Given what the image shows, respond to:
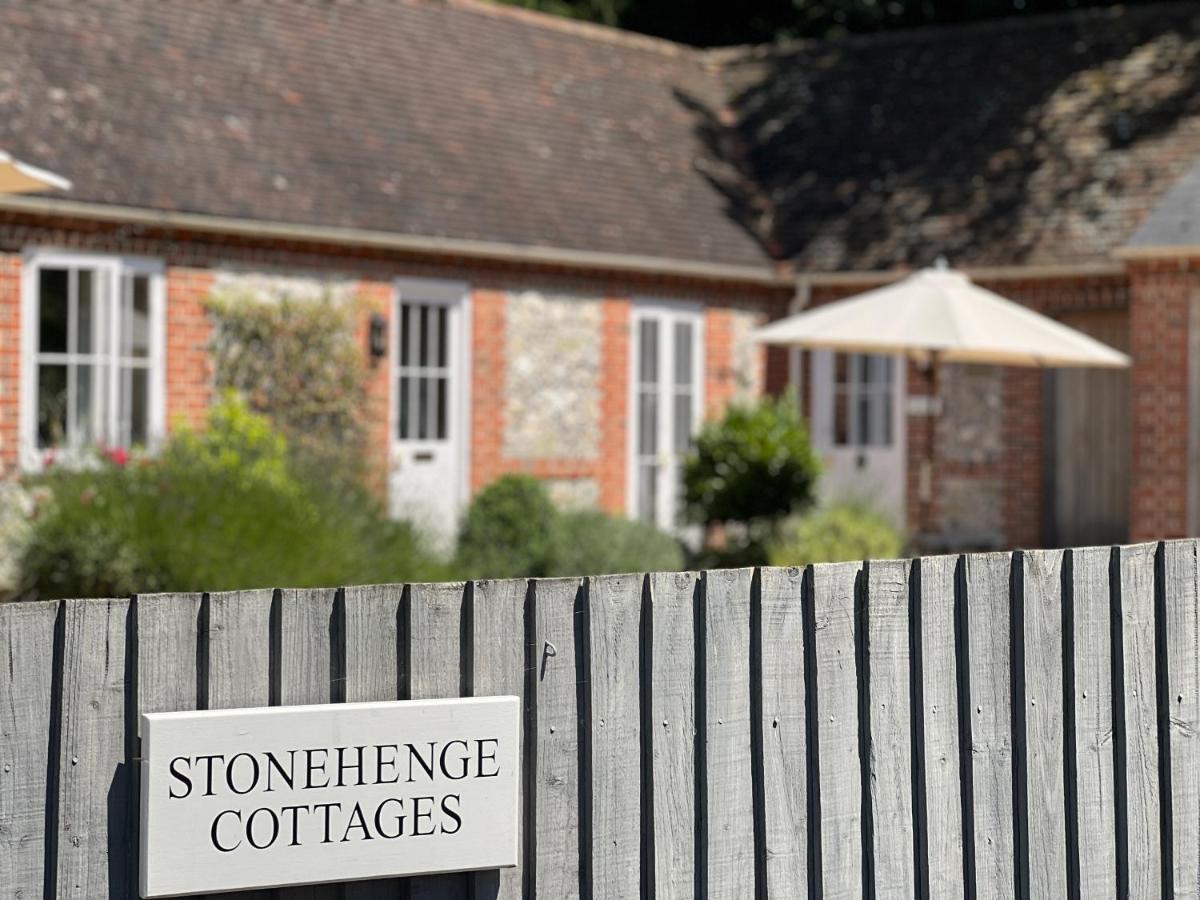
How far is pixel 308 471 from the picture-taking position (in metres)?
11.9

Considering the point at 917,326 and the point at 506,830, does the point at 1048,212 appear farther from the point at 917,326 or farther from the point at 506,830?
the point at 506,830

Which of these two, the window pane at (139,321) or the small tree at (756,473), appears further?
the small tree at (756,473)

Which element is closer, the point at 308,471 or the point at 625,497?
the point at 308,471

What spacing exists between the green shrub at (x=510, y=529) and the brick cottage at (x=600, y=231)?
442mm

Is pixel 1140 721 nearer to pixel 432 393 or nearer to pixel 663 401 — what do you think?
pixel 432 393

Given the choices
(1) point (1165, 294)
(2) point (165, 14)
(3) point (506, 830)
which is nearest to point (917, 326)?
(1) point (1165, 294)

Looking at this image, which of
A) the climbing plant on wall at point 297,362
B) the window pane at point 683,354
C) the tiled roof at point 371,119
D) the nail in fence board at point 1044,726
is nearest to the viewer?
the nail in fence board at point 1044,726

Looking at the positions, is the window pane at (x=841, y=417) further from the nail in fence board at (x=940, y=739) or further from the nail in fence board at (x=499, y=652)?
the nail in fence board at (x=499, y=652)

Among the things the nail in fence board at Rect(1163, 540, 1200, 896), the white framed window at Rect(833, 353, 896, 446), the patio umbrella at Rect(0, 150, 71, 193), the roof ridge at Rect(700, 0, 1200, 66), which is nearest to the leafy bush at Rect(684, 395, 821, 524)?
the white framed window at Rect(833, 353, 896, 446)

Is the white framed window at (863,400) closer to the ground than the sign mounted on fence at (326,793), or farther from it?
farther from it

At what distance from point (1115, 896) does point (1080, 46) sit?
15.4m

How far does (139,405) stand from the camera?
13.8m

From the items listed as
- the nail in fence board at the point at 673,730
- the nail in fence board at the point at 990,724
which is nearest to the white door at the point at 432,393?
the nail in fence board at the point at 990,724

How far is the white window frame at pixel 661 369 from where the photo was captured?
17031 millimetres
